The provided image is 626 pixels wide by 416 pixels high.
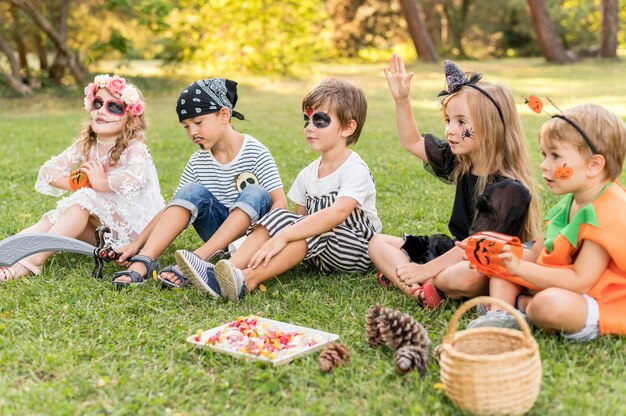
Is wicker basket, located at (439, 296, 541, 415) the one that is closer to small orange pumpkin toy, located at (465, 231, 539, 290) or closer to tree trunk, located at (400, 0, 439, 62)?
small orange pumpkin toy, located at (465, 231, 539, 290)

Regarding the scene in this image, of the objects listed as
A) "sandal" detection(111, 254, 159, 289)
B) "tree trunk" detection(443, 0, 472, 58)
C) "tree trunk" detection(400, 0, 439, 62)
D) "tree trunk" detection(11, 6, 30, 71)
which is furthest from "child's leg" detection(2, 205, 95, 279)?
"tree trunk" detection(443, 0, 472, 58)

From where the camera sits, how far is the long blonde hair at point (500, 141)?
3738 mm

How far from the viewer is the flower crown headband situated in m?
4.69

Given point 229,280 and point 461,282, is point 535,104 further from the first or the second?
point 229,280

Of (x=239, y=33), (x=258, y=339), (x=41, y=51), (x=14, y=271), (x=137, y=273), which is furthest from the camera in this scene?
(x=239, y=33)

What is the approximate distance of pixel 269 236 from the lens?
4.21 metres

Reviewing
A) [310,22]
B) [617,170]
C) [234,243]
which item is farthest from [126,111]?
[310,22]

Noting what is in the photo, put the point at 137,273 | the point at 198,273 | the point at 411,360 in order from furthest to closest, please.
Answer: the point at 137,273 → the point at 198,273 → the point at 411,360

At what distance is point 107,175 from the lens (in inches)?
186

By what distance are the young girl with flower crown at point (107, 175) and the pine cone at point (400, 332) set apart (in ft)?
7.15

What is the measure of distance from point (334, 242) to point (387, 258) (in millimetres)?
340

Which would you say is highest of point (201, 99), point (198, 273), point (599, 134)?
point (201, 99)

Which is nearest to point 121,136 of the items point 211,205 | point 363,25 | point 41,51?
point 211,205

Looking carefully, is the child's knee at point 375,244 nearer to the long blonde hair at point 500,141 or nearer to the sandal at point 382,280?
the sandal at point 382,280
